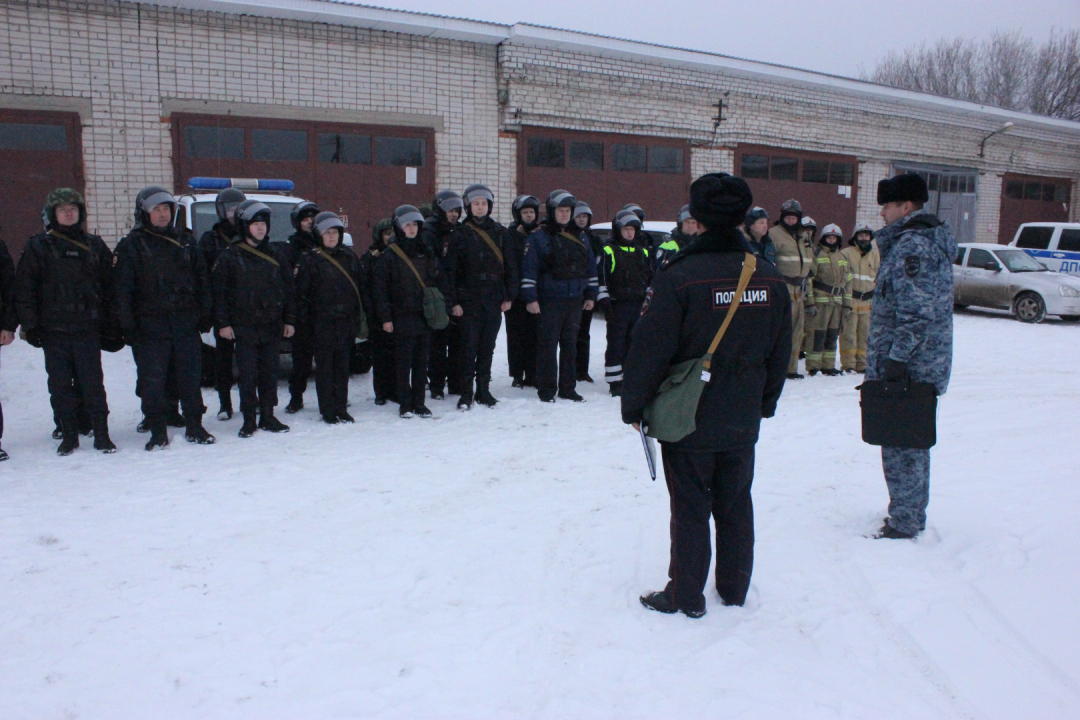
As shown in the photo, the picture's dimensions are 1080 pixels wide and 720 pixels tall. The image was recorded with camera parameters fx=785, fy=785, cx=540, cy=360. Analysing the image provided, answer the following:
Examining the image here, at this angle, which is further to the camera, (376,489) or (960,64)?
(960,64)

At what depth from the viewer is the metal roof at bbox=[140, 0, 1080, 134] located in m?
12.5

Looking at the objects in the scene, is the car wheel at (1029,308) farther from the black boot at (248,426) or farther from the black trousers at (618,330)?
the black boot at (248,426)

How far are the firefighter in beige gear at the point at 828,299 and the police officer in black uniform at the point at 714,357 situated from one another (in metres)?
6.48

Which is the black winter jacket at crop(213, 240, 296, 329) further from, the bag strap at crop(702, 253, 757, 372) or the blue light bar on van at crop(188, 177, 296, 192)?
the bag strap at crop(702, 253, 757, 372)

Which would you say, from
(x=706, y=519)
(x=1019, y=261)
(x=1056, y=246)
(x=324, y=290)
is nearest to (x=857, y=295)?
(x=324, y=290)

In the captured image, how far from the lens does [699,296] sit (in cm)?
333

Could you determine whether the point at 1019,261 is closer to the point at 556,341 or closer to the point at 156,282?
the point at 556,341

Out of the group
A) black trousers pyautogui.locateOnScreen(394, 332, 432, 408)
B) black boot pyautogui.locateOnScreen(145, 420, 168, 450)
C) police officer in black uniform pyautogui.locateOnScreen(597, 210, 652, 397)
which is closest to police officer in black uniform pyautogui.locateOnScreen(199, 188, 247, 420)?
black boot pyautogui.locateOnScreen(145, 420, 168, 450)

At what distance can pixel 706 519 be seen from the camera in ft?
11.7

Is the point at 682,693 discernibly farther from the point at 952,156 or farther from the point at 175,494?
the point at 952,156

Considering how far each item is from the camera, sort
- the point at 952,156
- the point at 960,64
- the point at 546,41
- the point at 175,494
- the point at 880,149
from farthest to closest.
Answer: the point at 960,64
the point at 952,156
the point at 880,149
the point at 546,41
the point at 175,494

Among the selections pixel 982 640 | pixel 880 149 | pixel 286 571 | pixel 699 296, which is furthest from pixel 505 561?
pixel 880 149

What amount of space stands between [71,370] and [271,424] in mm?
1586

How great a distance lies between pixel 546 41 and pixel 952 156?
44.6 ft
